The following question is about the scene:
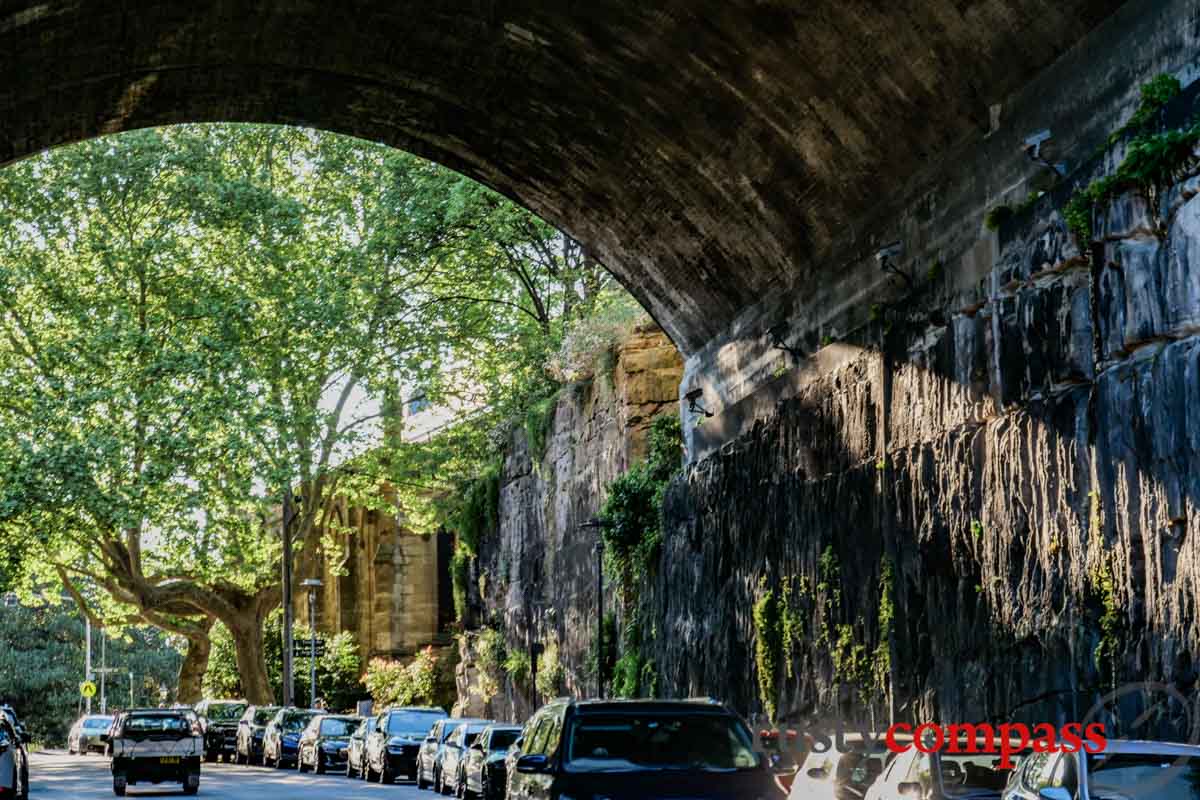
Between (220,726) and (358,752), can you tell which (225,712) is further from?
(358,752)

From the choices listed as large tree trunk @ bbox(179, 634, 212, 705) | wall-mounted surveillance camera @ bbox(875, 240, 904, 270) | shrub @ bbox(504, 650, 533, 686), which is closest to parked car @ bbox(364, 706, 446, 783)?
shrub @ bbox(504, 650, 533, 686)

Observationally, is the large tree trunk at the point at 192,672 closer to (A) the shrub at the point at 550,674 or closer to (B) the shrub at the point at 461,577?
(B) the shrub at the point at 461,577

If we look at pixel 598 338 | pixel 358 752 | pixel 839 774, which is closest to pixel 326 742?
pixel 358 752

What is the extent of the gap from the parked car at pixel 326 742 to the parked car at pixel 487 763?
12.6 metres

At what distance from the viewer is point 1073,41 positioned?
16.0 meters

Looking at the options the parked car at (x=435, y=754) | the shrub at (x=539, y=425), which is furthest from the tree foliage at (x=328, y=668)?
the parked car at (x=435, y=754)

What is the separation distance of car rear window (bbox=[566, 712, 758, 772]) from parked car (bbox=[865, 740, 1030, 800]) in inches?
42.8

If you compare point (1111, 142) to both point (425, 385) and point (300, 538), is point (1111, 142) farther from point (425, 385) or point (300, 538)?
point (300, 538)

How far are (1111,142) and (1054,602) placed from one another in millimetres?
3896

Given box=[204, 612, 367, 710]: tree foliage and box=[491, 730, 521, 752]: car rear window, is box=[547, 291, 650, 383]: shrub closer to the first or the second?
box=[491, 730, 521, 752]: car rear window

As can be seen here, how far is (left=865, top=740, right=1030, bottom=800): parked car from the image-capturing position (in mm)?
12039

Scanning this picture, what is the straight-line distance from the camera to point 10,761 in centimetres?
1998

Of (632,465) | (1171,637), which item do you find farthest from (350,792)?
(1171,637)

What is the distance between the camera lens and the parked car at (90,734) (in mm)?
57531
